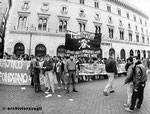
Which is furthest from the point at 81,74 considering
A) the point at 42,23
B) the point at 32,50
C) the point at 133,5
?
the point at 133,5

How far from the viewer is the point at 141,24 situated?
34719mm

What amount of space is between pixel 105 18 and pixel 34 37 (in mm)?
16394

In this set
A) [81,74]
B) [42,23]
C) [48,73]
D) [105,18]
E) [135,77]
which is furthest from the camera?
[105,18]

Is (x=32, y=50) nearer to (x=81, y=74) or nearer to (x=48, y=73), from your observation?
(x=81, y=74)

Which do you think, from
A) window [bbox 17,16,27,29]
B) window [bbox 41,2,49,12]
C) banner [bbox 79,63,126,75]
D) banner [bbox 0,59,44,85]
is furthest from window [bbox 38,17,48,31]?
banner [bbox 79,63,126,75]

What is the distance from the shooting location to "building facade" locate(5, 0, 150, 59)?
19.7 meters

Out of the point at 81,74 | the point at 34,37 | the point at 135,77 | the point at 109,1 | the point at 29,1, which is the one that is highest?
the point at 109,1

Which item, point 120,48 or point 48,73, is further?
point 120,48

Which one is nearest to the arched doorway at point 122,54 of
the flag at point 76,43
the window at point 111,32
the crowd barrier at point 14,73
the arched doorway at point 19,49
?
the window at point 111,32

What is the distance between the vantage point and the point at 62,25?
2220 centimetres

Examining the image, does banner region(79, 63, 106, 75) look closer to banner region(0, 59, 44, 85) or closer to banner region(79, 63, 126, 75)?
banner region(79, 63, 126, 75)

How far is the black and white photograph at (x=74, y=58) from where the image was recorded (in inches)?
175

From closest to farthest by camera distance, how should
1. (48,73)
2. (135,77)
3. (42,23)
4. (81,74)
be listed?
(135,77) < (48,73) < (81,74) < (42,23)

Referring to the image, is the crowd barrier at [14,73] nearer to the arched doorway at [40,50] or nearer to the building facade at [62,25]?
the building facade at [62,25]
